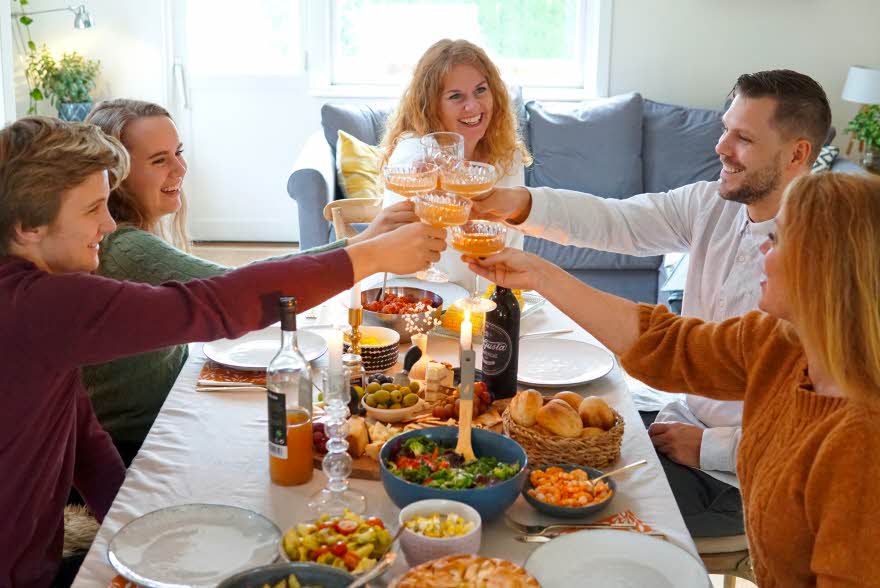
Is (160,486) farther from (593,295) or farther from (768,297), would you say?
(768,297)

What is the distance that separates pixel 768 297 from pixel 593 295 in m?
0.44

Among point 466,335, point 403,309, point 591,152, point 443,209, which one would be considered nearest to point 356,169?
point 591,152

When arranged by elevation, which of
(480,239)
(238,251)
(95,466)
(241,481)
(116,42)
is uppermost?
(116,42)

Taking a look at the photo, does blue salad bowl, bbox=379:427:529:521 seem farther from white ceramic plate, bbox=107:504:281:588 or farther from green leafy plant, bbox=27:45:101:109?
green leafy plant, bbox=27:45:101:109

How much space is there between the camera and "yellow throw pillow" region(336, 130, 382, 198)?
185 inches

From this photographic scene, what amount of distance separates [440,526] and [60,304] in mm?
687

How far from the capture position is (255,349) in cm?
223

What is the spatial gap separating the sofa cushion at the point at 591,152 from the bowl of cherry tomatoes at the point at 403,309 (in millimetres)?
2672

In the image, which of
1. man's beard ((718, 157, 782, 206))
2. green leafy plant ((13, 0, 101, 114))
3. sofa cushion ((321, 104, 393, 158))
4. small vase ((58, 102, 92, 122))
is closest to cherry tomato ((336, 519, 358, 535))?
man's beard ((718, 157, 782, 206))

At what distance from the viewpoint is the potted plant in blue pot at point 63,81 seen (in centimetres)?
544

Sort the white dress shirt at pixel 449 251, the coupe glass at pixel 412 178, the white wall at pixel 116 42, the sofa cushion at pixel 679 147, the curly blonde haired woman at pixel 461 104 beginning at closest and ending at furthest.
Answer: the coupe glass at pixel 412 178 → the white dress shirt at pixel 449 251 → the curly blonde haired woman at pixel 461 104 → the sofa cushion at pixel 679 147 → the white wall at pixel 116 42

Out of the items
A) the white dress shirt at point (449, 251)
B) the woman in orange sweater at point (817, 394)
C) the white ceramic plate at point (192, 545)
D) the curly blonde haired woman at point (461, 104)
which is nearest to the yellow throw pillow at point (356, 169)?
the curly blonde haired woman at point (461, 104)

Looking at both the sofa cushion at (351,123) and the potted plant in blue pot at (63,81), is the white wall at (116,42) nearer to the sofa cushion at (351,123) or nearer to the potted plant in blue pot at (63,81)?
the potted plant in blue pot at (63,81)

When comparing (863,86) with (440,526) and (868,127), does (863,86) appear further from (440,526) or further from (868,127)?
(440,526)
